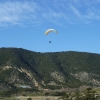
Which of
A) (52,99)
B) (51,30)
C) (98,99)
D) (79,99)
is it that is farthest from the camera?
(52,99)

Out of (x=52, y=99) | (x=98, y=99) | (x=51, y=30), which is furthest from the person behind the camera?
(x=52, y=99)

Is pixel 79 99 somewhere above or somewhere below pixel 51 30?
below

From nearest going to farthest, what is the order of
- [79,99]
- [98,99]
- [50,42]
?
1. [50,42]
2. [79,99]
3. [98,99]

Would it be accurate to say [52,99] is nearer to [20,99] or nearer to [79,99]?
[20,99]

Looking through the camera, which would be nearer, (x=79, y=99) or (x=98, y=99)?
(x=79, y=99)

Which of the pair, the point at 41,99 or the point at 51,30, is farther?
the point at 41,99

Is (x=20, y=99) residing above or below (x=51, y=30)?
below

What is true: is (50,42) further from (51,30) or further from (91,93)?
(91,93)

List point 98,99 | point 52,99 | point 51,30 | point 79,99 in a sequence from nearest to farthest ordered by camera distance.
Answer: point 51,30, point 79,99, point 98,99, point 52,99

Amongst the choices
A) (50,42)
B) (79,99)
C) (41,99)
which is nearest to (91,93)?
(79,99)
